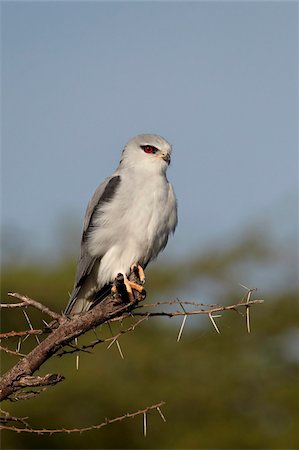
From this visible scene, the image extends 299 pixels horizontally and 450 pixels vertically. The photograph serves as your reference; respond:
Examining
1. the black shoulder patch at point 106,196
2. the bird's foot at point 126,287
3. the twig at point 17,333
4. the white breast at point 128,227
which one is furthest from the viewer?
the black shoulder patch at point 106,196

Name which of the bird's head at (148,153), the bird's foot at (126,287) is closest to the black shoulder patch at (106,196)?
the bird's head at (148,153)

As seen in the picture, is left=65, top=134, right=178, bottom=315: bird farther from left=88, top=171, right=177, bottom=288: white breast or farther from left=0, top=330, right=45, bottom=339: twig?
left=0, top=330, right=45, bottom=339: twig

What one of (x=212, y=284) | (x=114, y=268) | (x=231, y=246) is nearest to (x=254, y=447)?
(x=212, y=284)

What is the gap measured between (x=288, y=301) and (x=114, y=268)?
40.0 feet

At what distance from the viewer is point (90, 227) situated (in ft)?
18.5

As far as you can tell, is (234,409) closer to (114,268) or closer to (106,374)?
(106,374)

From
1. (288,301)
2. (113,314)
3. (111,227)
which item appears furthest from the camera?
(288,301)

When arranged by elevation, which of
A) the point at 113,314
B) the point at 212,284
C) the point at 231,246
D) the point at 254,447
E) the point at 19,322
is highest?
the point at 231,246

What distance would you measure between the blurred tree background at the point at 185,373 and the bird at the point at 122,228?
8.68m

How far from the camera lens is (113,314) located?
13.9 ft

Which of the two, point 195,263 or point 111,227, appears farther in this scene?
point 195,263

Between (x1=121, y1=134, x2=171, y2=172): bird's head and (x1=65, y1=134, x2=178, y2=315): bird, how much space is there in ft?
0.08

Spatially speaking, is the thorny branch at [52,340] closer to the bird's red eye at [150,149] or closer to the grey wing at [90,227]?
the grey wing at [90,227]

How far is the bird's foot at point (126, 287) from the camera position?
180 inches
